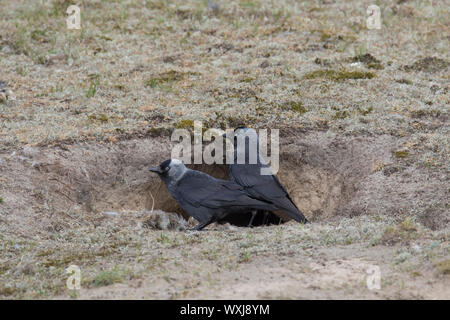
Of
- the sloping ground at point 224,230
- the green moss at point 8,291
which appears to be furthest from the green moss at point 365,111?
the green moss at point 8,291

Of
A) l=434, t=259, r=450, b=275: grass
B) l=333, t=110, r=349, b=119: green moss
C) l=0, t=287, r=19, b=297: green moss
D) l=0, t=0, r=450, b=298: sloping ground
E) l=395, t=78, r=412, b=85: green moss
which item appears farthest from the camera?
l=395, t=78, r=412, b=85: green moss

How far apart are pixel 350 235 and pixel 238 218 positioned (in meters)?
2.39

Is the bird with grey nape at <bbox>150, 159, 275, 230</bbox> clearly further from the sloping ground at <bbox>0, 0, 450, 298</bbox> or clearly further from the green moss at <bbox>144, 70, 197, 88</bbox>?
the green moss at <bbox>144, 70, 197, 88</bbox>

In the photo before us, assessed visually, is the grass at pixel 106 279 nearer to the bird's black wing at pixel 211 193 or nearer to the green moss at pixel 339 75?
the bird's black wing at pixel 211 193

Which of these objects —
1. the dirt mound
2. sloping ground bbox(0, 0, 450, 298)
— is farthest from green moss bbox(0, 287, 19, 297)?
the dirt mound

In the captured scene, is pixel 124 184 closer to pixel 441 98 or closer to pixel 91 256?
pixel 91 256

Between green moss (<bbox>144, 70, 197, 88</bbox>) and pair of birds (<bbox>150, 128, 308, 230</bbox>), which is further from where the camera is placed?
green moss (<bbox>144, 70, 197, 88</bbox>)

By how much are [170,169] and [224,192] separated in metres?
0.67

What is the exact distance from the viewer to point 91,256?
5.55 meters

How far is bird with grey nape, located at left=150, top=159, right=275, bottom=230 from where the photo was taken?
727 centimetres

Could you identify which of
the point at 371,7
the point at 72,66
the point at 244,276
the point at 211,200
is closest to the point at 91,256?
the point at 244,276

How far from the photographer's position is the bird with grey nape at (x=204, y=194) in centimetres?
727

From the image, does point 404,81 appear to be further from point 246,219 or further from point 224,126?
point 246,219

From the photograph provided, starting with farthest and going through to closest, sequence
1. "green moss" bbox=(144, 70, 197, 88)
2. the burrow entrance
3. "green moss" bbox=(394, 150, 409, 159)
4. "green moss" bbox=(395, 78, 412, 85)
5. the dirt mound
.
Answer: "green moss" bbox=(144, 70, 197, 88), "green moss" bbox=(395, 78, 412, 85), "green moss" bbox=(394, 150, 409, 159), the burrow entrance, the dirt mound
